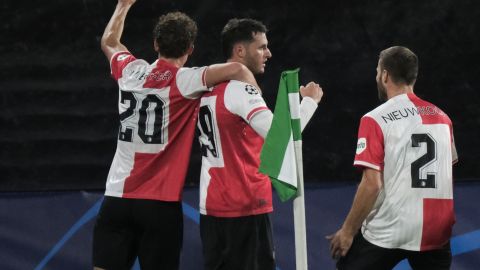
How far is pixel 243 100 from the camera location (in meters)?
4.36

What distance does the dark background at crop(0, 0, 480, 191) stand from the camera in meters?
5.91

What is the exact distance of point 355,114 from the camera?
19.5 feet

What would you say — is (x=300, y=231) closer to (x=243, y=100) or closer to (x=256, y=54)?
(x=243, y=100)

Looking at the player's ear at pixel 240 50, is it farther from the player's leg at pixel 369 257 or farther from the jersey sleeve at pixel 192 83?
the player's leg at pixel 369 257

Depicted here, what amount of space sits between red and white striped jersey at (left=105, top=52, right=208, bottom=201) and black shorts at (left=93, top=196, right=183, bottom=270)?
0.06 m

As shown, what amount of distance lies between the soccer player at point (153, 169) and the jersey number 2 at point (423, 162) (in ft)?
2.74

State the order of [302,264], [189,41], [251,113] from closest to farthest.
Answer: [302,264]
[251,113]
[189,41]

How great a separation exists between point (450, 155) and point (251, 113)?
0.95 m

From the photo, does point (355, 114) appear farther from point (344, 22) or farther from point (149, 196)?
point (149, 196)

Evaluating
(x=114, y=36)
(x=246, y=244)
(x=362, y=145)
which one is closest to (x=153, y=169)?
(x=246, y=244)

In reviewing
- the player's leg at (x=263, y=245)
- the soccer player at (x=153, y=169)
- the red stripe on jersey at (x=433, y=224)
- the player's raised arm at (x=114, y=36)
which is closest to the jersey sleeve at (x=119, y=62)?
the player's raised arm at (x=114, y=36)

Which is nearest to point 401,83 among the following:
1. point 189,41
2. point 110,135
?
point 189,41

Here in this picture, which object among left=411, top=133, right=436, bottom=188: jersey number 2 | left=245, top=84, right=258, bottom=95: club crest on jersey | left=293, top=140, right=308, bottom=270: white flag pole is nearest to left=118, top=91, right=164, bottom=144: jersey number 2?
left=245, top=84, right=258, bottom=95: club crest on jersey

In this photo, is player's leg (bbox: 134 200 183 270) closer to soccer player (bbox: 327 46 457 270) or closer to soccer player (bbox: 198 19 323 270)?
soccer player (bbox: 198 19 323 270)
